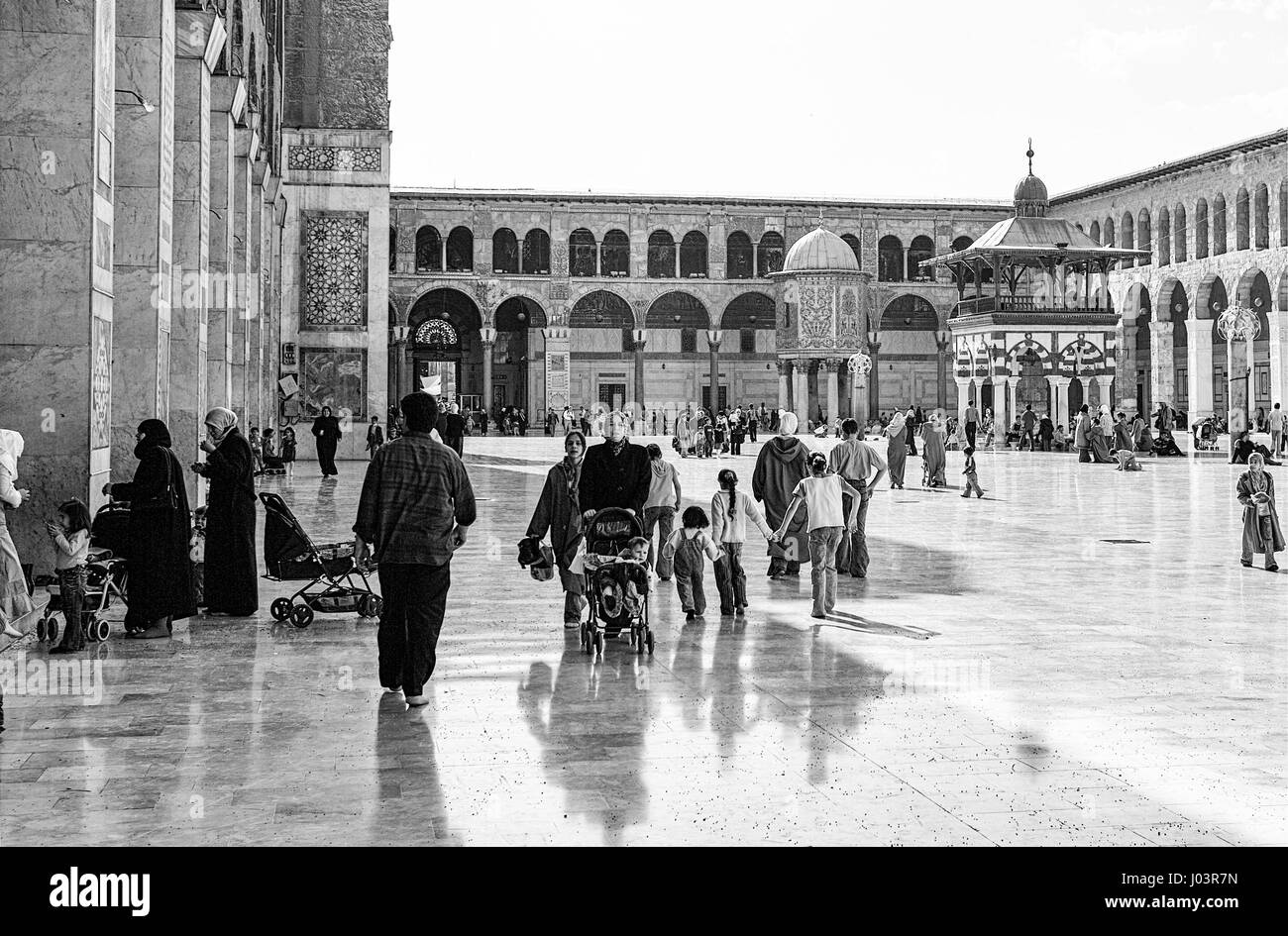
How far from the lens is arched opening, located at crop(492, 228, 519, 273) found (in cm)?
5016

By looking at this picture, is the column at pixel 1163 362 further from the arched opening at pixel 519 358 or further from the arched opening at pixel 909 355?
the arched opening at pixel 519 358

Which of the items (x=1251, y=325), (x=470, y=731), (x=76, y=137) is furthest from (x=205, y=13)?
(x=1251, y=325)

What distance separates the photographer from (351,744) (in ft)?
17.4

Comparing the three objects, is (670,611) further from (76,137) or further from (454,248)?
(454,248)

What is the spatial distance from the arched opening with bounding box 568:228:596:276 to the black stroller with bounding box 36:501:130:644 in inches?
1680

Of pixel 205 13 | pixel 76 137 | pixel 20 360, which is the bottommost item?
pixel 20 360

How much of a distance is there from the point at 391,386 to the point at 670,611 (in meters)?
42.2

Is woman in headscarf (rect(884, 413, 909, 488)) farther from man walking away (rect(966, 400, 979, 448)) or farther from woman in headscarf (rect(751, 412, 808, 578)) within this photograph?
woman in headscarf (rect(751, 412, 808, 578))

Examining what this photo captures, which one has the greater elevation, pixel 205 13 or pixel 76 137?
pixel 205 13

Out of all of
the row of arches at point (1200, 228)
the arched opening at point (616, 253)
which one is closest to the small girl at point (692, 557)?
the row of arches at point (1200, 228)

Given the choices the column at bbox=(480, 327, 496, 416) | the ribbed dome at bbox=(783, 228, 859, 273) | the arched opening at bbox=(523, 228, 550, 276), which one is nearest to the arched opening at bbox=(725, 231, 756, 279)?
the ribbed dome at bbox=(783, 228, 859, 273)

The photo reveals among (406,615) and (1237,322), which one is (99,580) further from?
(1237,322)

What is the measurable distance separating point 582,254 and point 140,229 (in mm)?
39687

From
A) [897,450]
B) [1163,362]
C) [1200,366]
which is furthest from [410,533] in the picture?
[1163,362]
